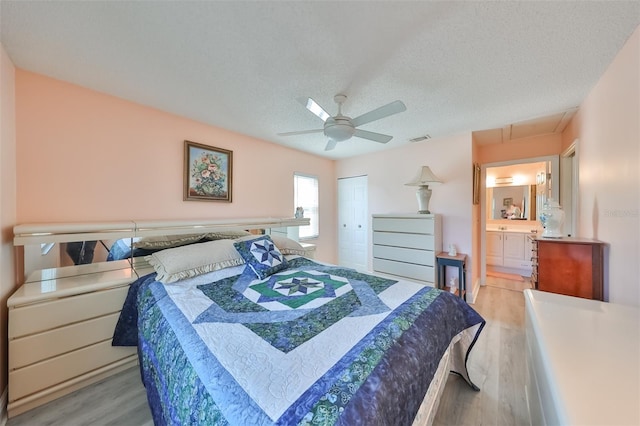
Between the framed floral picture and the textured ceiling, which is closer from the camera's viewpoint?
the textured ceiling

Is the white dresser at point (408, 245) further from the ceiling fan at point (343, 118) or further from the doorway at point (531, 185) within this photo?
the ceiling fan at point (343, 118)

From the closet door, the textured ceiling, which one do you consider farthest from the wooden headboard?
the closet door

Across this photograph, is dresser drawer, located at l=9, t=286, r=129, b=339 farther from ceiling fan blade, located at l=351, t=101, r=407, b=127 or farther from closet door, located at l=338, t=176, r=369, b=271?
closet door, located at l=338, t=176, r=369, b=271

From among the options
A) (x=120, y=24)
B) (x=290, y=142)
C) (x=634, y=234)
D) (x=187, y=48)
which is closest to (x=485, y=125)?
(x=634, y=234)

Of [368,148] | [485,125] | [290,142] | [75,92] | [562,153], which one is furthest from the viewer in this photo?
[368,148]

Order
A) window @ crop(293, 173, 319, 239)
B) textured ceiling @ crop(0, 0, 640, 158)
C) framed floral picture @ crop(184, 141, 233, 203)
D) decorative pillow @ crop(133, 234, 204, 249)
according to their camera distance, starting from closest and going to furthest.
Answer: textured ceiling @ crop(0, 0, 640, 158)
decorative pillow @ crop(133, 234, 204, 249)
framed floral picture @ crop(184, 141, 233, 203)
window @ crop(293, 173, 319, 239)

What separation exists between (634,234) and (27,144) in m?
4.26

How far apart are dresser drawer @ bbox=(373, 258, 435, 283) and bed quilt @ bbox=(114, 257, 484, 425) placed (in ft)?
5.28

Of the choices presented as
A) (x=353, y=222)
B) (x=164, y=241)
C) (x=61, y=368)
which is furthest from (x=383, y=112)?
(x=353, y=222)

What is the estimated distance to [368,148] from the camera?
3939 millimetres

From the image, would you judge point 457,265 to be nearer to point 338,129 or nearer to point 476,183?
point 476,183

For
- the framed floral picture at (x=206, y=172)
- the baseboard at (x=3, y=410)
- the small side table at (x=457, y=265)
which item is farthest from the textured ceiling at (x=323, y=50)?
the baseboard at (x=3, y=410)

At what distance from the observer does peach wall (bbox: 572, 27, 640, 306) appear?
1416mm

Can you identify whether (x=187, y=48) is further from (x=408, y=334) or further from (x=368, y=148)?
(x=368, y=148)
